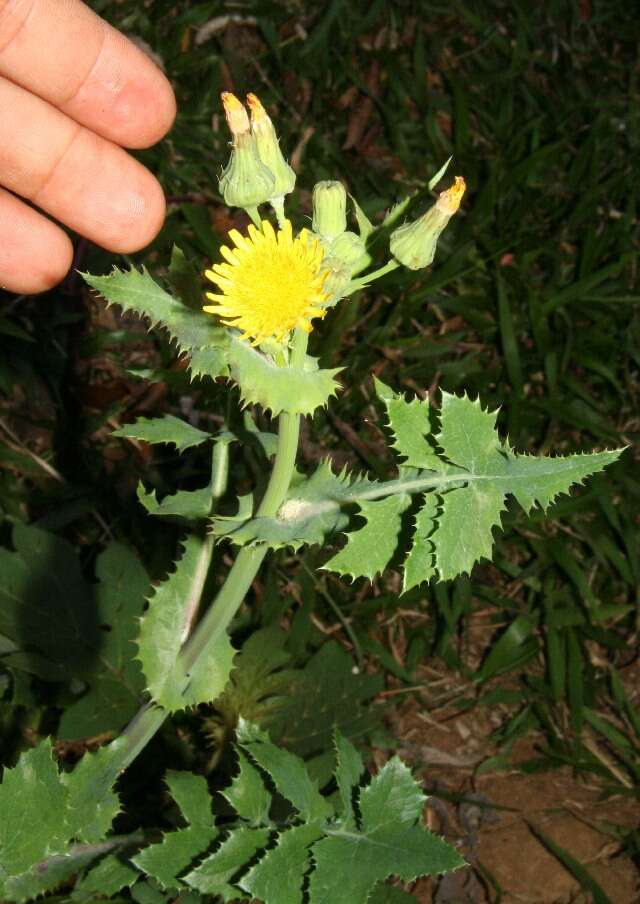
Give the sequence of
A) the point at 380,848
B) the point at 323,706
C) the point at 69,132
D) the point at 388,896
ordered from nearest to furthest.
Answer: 1. the point at 380,848
2. the point at 388,896
3. the point at 69,132
4. the point at 323,706

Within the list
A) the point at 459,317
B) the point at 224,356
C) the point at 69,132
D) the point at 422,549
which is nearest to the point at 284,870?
the point at 422,549

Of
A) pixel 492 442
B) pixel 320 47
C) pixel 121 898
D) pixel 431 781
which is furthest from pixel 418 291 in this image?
pixel 121 898

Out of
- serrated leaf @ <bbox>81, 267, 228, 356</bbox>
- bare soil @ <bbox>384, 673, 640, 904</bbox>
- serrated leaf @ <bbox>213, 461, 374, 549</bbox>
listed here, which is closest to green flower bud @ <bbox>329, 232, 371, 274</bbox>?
serrated leaf @ <bbox>81, 267, 228, 356</bbox>

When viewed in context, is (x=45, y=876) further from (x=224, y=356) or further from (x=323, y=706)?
(x=224, y=356)

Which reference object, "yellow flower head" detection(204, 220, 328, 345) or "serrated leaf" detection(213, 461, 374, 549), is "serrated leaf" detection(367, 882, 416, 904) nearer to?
"serrated leaf" detection(213, 461, 374, 549)

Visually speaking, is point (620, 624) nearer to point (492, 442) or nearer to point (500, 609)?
point (500, 609)
